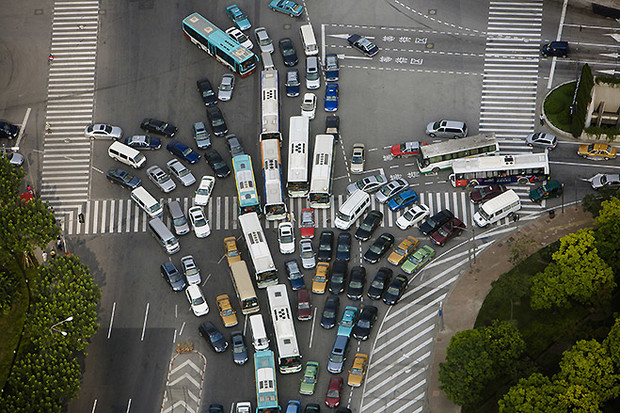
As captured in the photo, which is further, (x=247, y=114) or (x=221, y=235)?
(x=247, y=114)

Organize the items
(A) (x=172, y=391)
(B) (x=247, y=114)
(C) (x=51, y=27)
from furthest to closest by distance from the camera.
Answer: (C) (x=51, y=27)
(B) (x=247, y=114)
(A) (x=172, y=391)

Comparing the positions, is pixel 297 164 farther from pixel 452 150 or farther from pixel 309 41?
pixel 309 41

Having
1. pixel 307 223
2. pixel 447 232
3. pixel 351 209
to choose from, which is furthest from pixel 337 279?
pixel 447 232

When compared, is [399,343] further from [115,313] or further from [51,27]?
[51,27]

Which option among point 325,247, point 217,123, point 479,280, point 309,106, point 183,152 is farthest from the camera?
point 309,106

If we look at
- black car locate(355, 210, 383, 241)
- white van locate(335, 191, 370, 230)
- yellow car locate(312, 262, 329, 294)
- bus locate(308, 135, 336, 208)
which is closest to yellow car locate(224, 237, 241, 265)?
yellow car locate(312, 262, 329, 294)

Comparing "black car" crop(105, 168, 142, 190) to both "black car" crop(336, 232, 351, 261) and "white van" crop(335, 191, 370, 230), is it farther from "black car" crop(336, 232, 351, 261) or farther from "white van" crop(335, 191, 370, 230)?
"black car" crop(336, 232, 351, 261)

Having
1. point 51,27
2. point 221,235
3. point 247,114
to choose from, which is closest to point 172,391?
point 221,235
